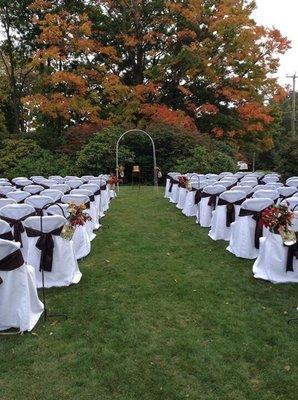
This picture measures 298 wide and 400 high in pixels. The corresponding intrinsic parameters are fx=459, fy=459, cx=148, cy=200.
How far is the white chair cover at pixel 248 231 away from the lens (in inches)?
356

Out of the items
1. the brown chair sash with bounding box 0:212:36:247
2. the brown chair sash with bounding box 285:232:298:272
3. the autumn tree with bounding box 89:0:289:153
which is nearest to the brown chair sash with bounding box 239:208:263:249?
the brown chair sash with bounding box 285:232:298:272

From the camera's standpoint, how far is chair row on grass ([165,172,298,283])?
7484mm

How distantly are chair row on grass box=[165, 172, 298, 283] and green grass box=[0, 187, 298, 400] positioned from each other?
352 millimetres

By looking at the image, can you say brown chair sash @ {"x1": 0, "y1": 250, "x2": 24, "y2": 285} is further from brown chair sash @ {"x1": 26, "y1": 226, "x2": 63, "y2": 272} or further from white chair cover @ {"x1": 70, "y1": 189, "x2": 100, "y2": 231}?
white chair cover @ {"x1": 70, "y1": 189, "x2": 100, "y2": 231}

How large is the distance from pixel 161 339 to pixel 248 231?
4252 mm

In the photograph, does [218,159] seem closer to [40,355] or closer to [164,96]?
[164,96]

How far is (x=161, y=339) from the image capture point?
546 cm

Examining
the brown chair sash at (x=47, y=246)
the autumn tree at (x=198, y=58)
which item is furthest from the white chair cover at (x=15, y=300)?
the autumn tree at (x=198, y=58)

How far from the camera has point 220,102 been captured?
30.9m

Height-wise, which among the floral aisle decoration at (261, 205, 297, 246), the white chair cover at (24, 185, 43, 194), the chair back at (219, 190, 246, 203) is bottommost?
the white chair cover at (24, 185, 43, 194)

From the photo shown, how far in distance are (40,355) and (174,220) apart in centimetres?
862

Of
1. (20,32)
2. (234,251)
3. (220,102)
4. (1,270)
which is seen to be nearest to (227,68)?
(220,102)

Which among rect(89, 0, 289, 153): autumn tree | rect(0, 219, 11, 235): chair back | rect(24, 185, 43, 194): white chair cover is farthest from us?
rect(89, 0, 289, 153): autumn tree

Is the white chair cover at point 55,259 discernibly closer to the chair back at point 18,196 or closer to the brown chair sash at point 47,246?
the brown chair sash at point 47,246
